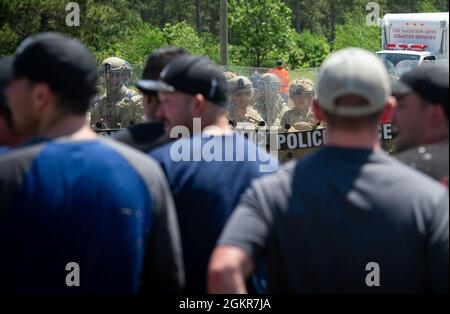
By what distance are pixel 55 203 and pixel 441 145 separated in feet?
5.00

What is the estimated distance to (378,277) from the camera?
284cm

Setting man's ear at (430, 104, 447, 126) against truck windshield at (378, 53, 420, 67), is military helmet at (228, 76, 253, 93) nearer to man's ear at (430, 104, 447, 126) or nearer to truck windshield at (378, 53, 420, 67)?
man's ear at (430, 104, 447, 126)

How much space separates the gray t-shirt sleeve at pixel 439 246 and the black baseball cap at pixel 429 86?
2.77 ft

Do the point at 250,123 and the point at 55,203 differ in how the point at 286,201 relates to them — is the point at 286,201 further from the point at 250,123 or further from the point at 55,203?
the point at 250,123

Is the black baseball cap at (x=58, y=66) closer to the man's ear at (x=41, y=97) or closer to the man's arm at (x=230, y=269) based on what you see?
the man's ear at (x=41, y=97)

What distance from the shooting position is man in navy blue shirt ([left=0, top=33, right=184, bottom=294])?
111 inches

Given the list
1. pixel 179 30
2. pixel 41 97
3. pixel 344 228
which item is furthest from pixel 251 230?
pixel 179 30

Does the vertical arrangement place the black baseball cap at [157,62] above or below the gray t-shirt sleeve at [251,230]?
above

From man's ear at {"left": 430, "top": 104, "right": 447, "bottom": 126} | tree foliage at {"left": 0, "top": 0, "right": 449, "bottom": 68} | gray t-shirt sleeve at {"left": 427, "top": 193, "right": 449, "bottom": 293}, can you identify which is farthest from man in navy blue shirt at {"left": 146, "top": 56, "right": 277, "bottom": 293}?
tree foliage at {"left": 0, "top": 0, "right": 449, "bottom": 68}

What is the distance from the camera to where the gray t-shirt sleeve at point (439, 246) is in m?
2.81

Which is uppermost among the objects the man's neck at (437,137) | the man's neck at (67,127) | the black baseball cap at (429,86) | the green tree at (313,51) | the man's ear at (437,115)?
the black baseball cap at (429,86)

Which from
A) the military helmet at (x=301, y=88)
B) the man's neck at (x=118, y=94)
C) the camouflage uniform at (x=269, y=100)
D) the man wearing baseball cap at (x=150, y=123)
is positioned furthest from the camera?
the camouflage uniform at (x=269, y=100)

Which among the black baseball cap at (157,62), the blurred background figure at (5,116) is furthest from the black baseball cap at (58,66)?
the black baseball cap at (157,62)

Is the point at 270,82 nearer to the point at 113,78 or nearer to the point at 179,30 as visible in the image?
the point at 113,78
